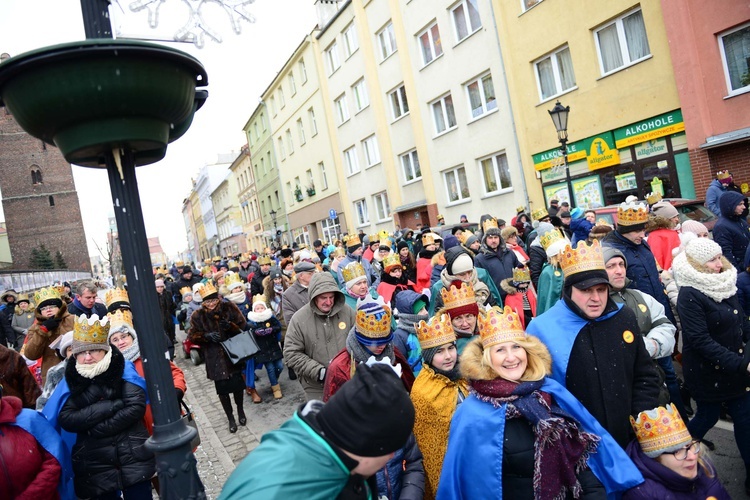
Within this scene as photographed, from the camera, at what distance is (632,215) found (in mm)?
5566

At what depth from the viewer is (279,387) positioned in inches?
343

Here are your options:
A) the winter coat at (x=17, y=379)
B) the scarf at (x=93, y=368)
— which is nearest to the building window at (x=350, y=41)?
the winter coat at (x=17, y=379)

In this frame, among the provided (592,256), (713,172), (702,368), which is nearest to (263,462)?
(592,256)

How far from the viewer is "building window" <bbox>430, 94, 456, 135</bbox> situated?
75.4ft

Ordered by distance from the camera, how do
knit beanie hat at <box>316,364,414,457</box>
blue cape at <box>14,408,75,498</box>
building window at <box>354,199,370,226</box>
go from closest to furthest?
knit beanie hat at <box>316,364,414,457</box>
blue cape at <box>14,408,75,498</box>
building window at <box>354,199,370,226</box>

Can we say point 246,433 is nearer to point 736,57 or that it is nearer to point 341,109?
point 736,57

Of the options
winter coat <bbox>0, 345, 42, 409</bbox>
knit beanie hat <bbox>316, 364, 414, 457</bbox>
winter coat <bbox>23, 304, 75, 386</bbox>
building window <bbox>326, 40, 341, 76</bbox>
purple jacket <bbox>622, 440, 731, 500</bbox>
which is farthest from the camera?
building window <bbox>326, 40, 341, 76</bbox>

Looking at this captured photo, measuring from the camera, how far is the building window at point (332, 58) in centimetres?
3073

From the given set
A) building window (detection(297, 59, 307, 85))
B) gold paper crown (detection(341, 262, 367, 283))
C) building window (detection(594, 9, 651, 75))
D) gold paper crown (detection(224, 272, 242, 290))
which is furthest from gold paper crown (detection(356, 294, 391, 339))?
building window (detection(297, 59, 307, 85))

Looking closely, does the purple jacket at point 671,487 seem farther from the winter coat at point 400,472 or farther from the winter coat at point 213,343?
the winter coat at point 213,343

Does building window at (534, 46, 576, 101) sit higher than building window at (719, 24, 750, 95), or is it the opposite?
building window at (534, 46, 576, 101)

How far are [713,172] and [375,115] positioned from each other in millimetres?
16806

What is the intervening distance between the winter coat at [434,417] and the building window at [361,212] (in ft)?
89.7

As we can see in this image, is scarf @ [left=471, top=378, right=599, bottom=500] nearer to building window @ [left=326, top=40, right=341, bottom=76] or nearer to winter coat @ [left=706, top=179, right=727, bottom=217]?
winter coat @ [left=706, top=179, right=727, bottom=217]
